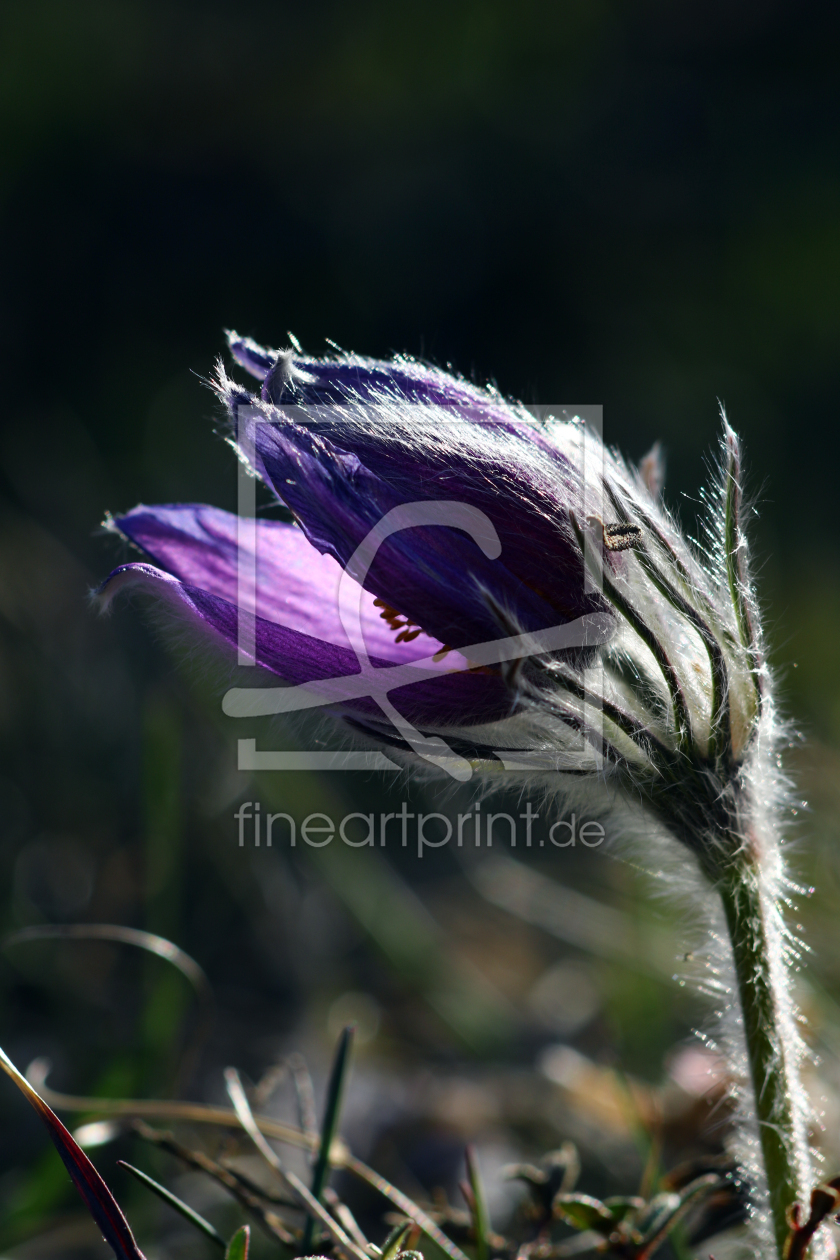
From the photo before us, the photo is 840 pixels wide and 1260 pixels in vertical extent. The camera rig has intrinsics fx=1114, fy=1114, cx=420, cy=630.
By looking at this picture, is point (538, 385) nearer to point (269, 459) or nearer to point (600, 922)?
point (600, 922)

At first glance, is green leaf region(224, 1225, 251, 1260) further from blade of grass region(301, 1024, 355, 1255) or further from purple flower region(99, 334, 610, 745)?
purple flower region(99, 334, 610, 745)

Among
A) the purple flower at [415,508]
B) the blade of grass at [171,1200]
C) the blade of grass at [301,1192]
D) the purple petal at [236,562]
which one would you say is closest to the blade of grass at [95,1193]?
the blade of grass at [171,1200]

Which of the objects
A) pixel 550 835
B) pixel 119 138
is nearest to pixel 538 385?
pixel 550 835

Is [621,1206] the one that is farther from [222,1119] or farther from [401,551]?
[401,551]

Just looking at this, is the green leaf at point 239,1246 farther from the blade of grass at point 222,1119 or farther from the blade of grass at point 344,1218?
the blade of grass at point 222,1119

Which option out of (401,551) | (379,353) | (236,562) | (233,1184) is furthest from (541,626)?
(379,353)

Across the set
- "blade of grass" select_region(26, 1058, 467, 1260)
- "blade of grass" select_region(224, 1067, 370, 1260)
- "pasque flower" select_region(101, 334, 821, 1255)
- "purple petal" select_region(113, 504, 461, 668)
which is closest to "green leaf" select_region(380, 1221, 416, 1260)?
"blade of grass" select_region(224, 1067, 370, 1260)
